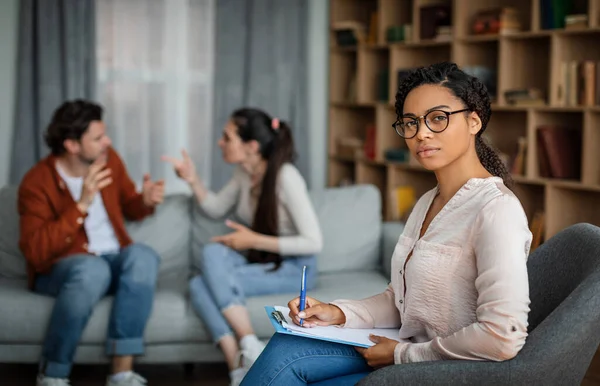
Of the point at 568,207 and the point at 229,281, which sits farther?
the point at 568,207

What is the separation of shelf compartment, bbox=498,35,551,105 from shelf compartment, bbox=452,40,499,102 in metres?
0.15

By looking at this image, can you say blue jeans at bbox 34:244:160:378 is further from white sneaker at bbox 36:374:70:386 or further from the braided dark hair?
the braided dark hair

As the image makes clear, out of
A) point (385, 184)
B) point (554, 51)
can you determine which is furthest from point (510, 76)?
point (385, 184)

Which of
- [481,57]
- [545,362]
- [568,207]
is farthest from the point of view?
[481,57]

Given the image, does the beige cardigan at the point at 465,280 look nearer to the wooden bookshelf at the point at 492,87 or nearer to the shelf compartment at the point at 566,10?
the wooden bookshelf at the point at 492,87

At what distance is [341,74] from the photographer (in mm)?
5500

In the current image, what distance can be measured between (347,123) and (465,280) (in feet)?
13.4

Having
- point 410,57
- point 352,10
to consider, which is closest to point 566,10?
point 410,57

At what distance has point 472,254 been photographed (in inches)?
59.4

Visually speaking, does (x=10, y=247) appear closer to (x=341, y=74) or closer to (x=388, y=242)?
(x=388, y=242)

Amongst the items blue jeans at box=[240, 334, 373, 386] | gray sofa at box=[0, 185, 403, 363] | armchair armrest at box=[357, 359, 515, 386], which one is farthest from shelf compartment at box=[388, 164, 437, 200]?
armchair armrest at box=[357, 359, 515, 386]

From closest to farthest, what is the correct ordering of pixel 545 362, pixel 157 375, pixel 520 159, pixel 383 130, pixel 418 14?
pixel 545 362 → pixel 157 375 → pixel 520 159 → pixel 418 14 → pixel 383 130

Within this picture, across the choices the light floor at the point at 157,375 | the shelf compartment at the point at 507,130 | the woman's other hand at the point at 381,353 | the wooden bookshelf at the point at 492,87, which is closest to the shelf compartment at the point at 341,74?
the wooden bookshelf at the point at 492,87

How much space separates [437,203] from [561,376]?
420mm
